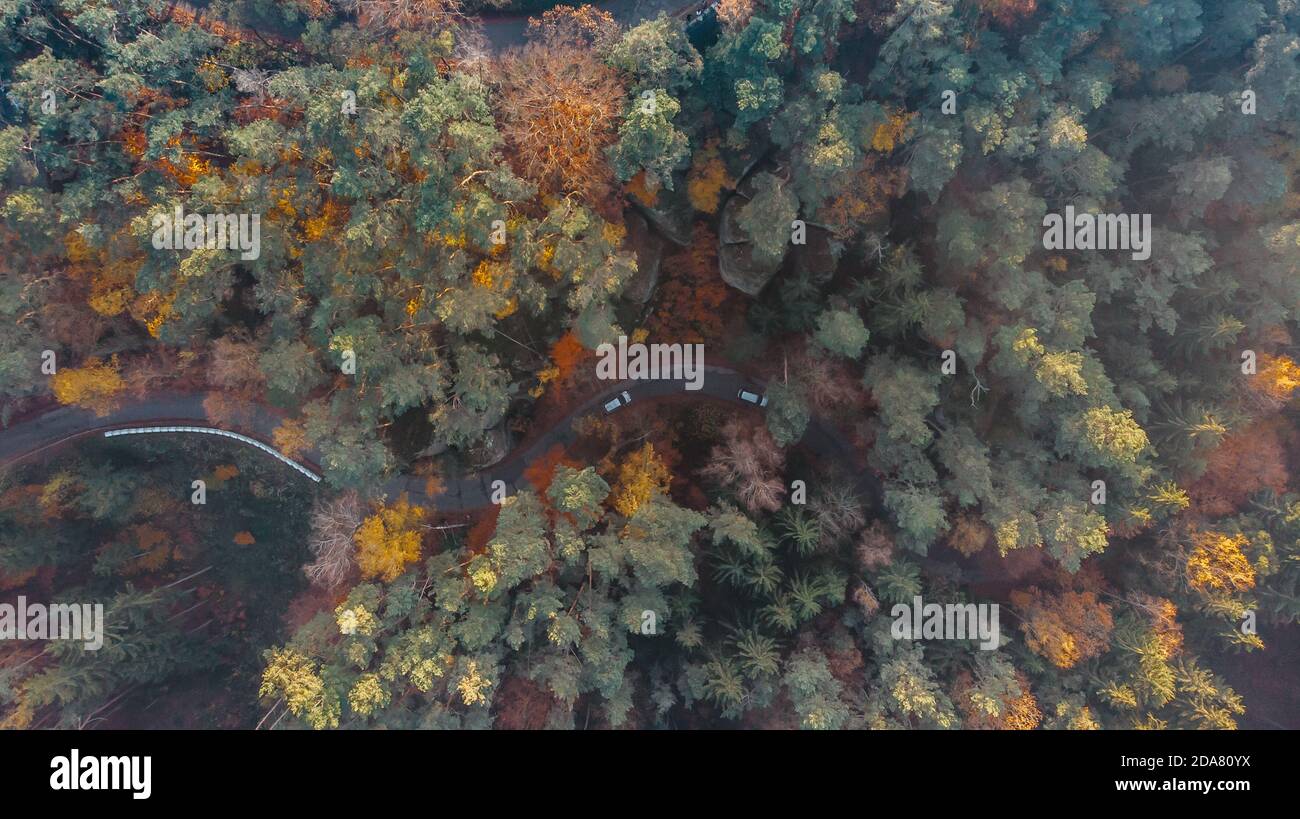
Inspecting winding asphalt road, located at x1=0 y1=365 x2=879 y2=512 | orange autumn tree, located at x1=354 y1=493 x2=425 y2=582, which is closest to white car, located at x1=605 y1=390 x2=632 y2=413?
winding asphalt road, located at x1=0 y1=365 x2=879 y2=512

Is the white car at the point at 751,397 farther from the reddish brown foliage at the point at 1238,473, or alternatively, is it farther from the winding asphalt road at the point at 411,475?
the reddish brown foliage at the point at 1238,473

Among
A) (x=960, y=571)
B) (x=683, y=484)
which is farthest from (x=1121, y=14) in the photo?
(x=683, y=484)

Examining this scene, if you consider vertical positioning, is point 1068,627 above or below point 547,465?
below

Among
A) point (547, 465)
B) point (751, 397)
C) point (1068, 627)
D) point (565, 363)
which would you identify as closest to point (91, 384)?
point (547, 465)

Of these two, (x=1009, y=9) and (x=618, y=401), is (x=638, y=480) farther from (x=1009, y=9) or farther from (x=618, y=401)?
(x=1009, y=9)

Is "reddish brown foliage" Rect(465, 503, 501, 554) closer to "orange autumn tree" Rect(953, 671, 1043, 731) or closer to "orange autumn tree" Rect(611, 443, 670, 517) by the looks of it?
"orange autumn tree" Rect(611, 443, 670, 517)

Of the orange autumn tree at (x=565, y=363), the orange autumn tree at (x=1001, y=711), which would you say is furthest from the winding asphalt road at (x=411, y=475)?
the orange autumn tree at (x=1001, y=711)
